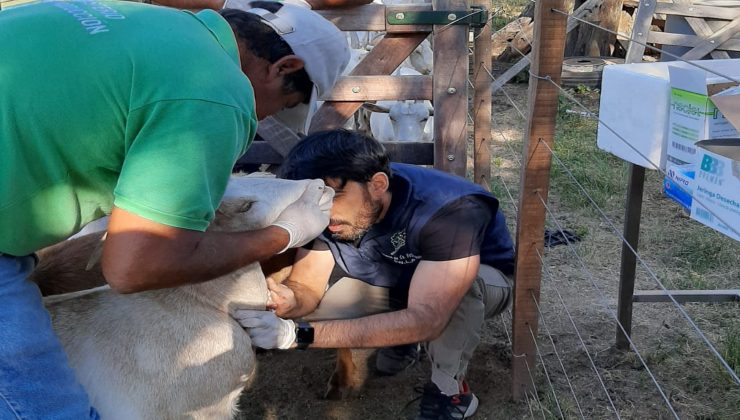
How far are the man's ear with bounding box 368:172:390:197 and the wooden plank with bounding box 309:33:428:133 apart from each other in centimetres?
112

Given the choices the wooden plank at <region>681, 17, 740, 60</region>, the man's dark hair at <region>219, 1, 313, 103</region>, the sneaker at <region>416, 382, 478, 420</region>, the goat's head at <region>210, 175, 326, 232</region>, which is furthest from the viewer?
the wooden plank at <region>681, 17, 740, 60</region>

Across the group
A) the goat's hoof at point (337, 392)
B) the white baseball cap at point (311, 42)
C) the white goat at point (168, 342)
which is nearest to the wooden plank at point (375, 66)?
the goat's hoof at point (337, 392)

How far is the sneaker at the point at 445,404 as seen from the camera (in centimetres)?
306

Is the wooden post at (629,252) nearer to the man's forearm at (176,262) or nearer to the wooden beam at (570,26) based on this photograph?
the man's forearm at (176,262)

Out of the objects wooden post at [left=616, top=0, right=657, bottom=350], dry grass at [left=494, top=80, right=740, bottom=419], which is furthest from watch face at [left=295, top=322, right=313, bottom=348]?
wooden post at [left=616, top=0, right=657, bottom=350]

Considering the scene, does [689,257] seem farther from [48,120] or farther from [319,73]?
[48,120]

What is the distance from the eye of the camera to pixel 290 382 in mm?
3426

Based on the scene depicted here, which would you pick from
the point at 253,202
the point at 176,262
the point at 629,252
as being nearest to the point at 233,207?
the point at 253,202

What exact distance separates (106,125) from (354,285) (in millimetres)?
1668

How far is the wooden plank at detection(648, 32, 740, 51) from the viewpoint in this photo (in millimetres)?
7184

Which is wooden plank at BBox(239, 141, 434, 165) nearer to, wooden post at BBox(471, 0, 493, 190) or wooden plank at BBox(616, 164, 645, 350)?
wooden post at BBox(471, 0, 493, 190)

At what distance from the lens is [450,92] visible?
142 inches

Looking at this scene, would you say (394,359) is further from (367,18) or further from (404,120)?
(404,120)

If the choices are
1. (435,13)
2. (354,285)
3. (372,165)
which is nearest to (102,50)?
(372,165)
